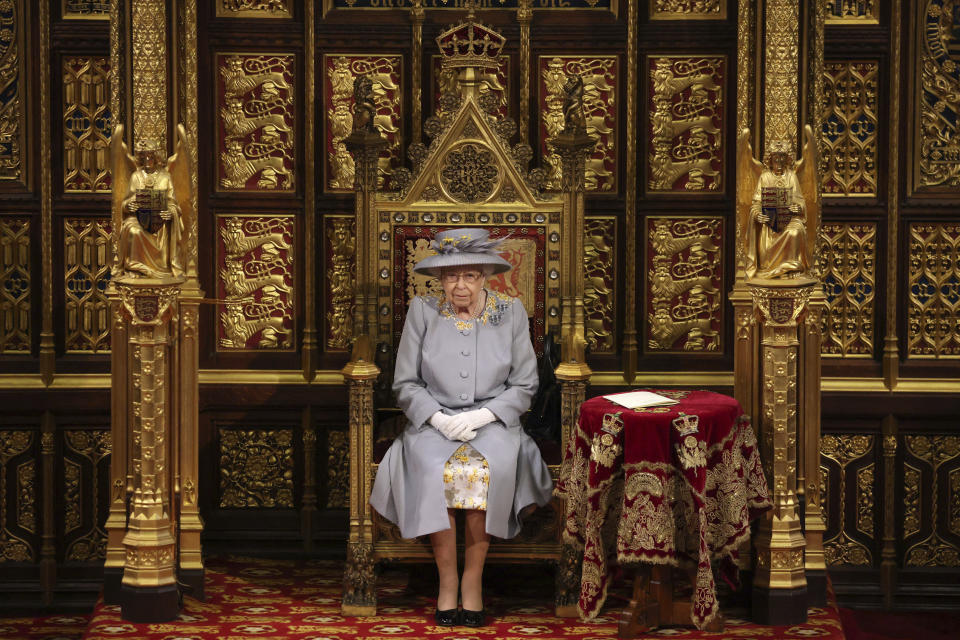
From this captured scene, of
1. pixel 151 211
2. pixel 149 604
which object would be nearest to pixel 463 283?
pixel 151 211

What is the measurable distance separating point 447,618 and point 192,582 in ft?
3.93

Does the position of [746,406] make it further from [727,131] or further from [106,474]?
[106,474]

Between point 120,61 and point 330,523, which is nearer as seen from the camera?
point 120,61

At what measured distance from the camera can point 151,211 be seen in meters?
5.86

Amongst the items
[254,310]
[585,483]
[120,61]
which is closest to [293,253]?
[254,310]

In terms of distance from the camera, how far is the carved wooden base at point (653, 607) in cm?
561

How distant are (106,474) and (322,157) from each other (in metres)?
1.90

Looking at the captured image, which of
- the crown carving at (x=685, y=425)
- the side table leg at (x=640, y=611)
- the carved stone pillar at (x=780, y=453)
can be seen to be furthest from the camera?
the carved stone pillar at (x=780, y=453)

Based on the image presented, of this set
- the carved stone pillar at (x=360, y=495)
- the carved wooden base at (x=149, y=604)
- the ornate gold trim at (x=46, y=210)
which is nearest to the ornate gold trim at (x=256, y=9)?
the ornate gold trim at (x=46, y=210)

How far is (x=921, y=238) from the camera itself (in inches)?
274

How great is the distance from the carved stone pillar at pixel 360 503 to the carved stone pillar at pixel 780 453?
1625 millimetres

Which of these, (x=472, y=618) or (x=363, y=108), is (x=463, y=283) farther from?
(x=472, y=618)

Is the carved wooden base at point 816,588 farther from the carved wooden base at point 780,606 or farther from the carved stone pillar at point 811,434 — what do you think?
the carved wooden base at point 780,606

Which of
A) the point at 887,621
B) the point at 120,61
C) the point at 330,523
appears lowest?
the point at 887,621
